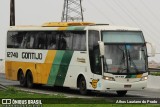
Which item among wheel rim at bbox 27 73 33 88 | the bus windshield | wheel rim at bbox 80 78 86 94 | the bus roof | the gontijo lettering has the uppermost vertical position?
Answer: the bus roof

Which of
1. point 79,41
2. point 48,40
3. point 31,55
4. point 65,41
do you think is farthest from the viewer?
point 31,55

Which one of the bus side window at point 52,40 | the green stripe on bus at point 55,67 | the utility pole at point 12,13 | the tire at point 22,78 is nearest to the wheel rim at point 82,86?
the green stripe on bus at point 55,67

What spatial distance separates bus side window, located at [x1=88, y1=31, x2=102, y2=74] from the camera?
25.6 m

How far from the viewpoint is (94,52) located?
25.8 m

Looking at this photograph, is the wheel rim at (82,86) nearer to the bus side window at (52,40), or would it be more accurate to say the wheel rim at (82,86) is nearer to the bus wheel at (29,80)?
the bus side window at (52,40)

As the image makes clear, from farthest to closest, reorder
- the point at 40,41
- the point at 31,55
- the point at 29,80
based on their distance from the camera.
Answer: the point at 29,80 < the point at 31,55 < the point at 40,41

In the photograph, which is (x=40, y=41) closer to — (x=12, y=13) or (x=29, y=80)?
(x=29, y=80)

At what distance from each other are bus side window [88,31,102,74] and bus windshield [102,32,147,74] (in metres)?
0.42

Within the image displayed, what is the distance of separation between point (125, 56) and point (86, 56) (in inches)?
71.9

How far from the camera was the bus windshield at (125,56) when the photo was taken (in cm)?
2520

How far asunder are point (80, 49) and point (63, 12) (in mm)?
43872

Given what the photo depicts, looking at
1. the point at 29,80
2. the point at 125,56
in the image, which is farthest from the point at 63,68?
the point at 125,56

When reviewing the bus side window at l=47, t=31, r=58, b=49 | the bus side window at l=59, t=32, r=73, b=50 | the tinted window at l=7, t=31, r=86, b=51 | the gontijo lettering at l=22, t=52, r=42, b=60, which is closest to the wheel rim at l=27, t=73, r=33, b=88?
the gontijo lettering at l=22, t=52, r=42, b=60

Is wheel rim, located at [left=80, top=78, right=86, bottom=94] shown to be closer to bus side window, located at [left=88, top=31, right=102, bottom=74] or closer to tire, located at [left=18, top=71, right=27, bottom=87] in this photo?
bus side window, located at [left=88, top=31, right=102, bottom=74]
